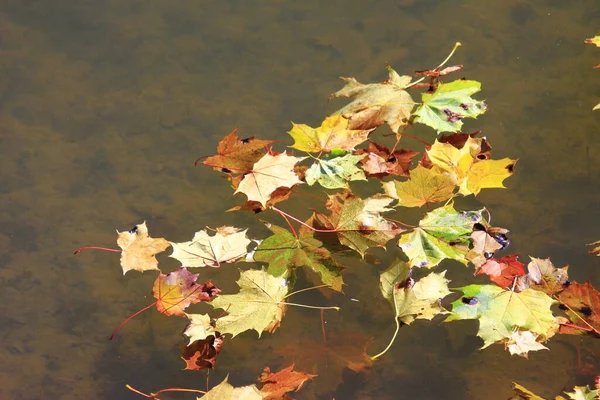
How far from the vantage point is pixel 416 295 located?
1326mm

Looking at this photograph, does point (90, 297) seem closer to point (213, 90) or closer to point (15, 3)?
point (213, 90)

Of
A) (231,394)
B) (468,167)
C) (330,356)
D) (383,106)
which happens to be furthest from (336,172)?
(231,394)

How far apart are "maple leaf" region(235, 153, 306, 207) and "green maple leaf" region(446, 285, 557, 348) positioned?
0.48m

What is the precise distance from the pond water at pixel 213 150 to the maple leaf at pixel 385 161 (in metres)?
0.16

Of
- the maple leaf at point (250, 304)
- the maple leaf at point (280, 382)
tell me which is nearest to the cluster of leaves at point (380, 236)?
the maple leaf at point (250, 304)

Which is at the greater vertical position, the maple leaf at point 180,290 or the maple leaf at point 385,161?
the maple leaf at point 385,161

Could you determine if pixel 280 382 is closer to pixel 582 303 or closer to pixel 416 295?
pixel 416 295

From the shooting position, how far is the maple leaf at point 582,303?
1330 millimetres

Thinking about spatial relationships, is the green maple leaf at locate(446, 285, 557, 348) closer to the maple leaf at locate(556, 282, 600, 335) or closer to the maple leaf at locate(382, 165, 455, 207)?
the maple leaf at locate(556, 282, 600, 335)

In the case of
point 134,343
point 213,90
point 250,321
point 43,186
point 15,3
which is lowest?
point 134,343

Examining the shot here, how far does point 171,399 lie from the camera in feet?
4.64

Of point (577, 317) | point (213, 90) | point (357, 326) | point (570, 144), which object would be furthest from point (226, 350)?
point (570, 144)

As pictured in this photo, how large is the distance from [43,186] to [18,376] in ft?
1.55

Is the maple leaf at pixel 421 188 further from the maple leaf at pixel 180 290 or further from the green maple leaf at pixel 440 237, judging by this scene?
the maple leaf at pixel 180 290
